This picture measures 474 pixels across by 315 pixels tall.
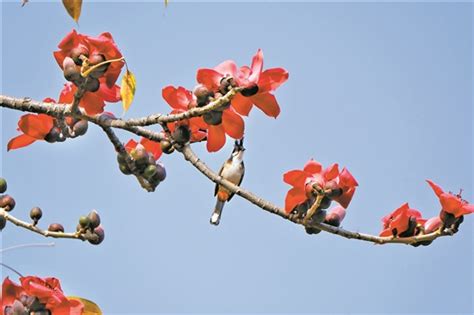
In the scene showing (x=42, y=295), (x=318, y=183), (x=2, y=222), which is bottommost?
(x=42, y=295)

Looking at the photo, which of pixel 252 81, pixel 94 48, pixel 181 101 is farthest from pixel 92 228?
pixel 252 81

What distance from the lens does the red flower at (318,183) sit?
7.19ft

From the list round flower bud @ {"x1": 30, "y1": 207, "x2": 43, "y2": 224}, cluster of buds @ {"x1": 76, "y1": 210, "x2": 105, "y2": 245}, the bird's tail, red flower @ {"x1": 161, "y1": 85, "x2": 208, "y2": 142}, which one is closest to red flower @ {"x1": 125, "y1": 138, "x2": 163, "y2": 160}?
red flower @ {"x1": 161, "y1": 85, "x2": 208, "y2": 142}

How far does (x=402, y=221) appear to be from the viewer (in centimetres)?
224

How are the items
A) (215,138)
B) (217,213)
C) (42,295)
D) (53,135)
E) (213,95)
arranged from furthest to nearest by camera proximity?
(217,213) < (53,135) < (215,138) < (213,95) < (42,295)

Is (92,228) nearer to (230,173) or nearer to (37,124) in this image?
(37,124)

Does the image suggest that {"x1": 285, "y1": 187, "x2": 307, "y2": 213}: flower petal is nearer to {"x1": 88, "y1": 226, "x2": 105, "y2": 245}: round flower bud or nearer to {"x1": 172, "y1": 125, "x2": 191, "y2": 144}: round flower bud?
{"x1": 172, "y1": 125, "x2": 191, "y2": 144}: round flower bud

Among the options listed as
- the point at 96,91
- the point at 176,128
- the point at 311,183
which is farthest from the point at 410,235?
the point at 96,91

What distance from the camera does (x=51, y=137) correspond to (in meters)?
2.38

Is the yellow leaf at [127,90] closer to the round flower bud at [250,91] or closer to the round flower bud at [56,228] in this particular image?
the round flower bud at [250,91]

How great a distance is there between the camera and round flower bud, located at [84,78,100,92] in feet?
6.95

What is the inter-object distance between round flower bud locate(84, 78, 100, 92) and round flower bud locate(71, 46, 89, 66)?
0.16 feet

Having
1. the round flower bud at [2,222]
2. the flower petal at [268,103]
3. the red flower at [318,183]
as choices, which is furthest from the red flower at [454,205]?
the round flower bud at [2,222]

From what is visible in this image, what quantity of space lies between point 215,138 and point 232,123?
8 centimetres
